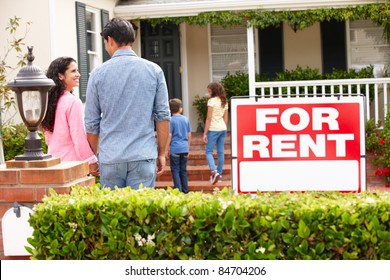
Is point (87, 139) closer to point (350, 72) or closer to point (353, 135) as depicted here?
point (353, 135)

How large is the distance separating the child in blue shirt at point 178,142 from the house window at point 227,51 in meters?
5.27

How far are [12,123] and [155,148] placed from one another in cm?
617

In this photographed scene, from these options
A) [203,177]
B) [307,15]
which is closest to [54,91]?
[203,177]

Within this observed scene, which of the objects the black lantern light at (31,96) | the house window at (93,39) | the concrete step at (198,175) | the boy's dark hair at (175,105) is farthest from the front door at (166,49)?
the black lantern light at (31,96)

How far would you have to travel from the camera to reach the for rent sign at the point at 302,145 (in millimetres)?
4191

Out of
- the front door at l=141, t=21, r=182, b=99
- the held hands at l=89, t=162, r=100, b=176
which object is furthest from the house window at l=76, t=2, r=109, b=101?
the held hands at l=89, t=162, r=100, b=176

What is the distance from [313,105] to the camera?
422 centimetres

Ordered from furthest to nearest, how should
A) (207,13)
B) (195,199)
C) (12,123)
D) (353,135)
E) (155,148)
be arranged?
1. (207,13)
2. (12,123)
3. (155,148)
4. (353,135)
5. (195,199)

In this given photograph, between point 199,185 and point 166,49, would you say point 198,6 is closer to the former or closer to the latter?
point 166,49

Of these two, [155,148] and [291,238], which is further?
[155,148]

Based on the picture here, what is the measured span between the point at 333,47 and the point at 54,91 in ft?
33.1

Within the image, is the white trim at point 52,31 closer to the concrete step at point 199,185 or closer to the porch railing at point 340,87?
the concrete step at point 199,185

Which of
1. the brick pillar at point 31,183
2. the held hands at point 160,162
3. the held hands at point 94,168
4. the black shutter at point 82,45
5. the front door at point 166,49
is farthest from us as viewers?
the front door at point 166,49

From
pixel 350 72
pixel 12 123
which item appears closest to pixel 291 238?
pixel 12 123
